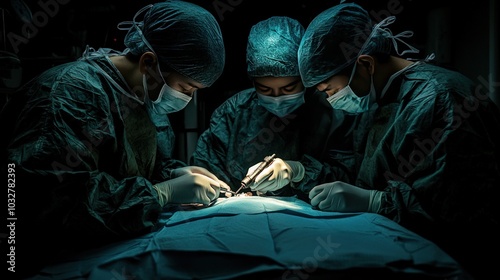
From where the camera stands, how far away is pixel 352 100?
2453 mm

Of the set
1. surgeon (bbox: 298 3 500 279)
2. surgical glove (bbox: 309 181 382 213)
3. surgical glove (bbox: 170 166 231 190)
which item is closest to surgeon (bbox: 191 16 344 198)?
surgical glove (bbox: 170 166 231 190)

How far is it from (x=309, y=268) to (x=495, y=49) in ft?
8.08

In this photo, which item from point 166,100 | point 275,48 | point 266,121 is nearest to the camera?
point 166,100

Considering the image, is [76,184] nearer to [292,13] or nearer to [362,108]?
[362,108]

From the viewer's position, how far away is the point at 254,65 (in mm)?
2773

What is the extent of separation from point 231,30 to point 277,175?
1667 mm

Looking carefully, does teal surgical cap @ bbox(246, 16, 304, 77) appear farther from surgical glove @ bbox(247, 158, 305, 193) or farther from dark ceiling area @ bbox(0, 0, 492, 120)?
surgical glove @ bbox(247, 158, 305, 193)

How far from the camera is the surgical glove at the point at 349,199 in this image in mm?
2145

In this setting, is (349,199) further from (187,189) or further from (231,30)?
(231,30)

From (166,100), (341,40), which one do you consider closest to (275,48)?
(341,40)

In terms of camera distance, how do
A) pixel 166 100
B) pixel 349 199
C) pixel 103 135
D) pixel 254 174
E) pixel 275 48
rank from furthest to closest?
pixel 275 48 < pixel 254 174 < pixel 166 100 < pixel 349 199 < pixel 103 135

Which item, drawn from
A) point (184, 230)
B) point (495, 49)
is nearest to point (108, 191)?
point (184, 230)

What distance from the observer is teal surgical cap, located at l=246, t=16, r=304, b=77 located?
8.82ft

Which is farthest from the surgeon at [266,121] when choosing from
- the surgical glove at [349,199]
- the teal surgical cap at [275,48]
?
the surgical glove at [349,199]
